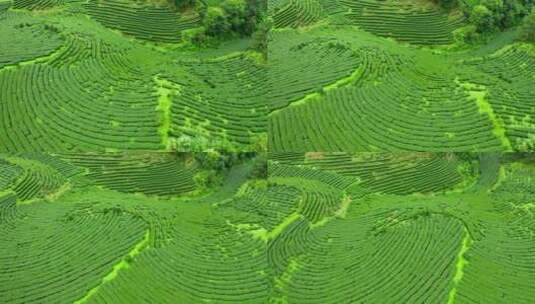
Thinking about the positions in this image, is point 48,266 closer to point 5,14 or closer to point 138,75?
point 138,75

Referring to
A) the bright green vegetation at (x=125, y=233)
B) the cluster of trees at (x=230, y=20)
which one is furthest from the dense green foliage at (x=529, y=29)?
the bright green vegetation at (x=125, y=233)

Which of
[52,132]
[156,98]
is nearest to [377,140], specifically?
[156,98]

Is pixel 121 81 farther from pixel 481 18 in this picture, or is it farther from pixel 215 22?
pixel 481 18

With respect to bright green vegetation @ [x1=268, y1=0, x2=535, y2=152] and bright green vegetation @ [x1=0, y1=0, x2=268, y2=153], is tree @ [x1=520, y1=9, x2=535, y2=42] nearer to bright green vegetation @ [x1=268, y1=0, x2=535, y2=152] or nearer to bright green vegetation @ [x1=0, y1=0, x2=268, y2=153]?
bright green vegetation @ [x1=268, y1=0, x2=535, y2=152]

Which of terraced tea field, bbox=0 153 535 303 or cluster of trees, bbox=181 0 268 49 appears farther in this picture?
cluster of trees, bbox=181 0 268 49

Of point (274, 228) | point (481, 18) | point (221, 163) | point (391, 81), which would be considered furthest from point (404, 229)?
point (481, 18)

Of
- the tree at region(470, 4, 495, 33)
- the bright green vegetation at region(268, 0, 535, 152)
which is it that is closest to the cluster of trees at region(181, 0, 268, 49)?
the bright green vegetation at region(268, 0, 535, 152)
